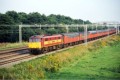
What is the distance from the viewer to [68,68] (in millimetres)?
15570

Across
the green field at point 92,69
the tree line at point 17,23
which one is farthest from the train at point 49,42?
the tree line at point 17,23

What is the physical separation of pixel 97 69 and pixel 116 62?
2.52 meters

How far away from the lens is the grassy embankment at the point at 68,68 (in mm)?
12150

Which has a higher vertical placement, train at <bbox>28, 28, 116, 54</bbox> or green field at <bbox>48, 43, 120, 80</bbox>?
train at <bbox>28, 28, 116, 54</bbox>

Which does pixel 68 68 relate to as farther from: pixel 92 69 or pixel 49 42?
pixel 49 42

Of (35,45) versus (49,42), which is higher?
(49,42)

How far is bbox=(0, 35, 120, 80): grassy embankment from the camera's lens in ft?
39.9

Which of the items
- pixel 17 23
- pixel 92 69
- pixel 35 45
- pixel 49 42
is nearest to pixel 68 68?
pixel 92 69

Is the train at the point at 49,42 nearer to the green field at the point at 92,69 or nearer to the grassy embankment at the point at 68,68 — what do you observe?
the grassy embankment at the point at 68,68

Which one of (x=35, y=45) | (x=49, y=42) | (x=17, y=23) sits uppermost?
(x=17, y=23)

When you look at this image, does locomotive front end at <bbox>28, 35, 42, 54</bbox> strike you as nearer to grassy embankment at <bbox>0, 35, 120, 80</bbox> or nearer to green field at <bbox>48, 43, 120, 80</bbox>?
grassy embankment at <bbox>0, 35, 120, 80</bbox>

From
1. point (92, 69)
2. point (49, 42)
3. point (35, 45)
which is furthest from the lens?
point (49, 42)

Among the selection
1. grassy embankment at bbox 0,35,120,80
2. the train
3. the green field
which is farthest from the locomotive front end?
the green field

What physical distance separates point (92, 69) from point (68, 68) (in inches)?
56.4
